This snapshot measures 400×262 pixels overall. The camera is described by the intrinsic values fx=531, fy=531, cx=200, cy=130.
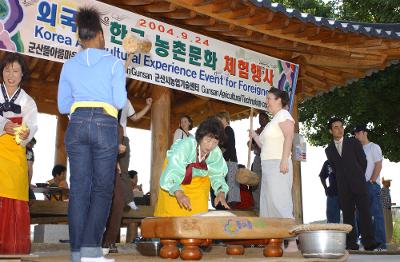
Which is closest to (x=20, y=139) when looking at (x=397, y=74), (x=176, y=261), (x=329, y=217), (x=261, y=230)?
(x=176, y=261)

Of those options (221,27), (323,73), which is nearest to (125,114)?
(221,27)

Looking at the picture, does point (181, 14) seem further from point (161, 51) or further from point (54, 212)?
point (54, 212)

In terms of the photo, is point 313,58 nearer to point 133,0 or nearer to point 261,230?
point 133,0

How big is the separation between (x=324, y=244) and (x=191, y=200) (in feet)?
4.38

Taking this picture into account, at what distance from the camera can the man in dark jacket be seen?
7582 millimetres

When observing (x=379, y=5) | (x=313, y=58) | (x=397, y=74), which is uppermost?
(x=379, y=5)

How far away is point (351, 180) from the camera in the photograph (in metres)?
7.63

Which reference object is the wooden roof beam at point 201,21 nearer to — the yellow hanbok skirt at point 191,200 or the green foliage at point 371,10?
the yellow hanbok skirt at point 191,200

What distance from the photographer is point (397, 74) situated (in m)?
13.6

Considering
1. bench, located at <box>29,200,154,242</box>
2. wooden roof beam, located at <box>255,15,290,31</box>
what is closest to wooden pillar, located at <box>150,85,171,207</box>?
bench, located at <box>29,200,154,242</box>

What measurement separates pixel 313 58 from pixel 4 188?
239 inches

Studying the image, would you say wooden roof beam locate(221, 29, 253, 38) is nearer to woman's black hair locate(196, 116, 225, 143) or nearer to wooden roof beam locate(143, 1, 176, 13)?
wooden roof beam locate(143, 1, 176, 13)

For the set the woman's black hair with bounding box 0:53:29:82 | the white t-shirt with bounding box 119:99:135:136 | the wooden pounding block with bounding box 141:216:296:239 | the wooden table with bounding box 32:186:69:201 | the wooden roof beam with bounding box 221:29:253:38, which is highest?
the wooden roof beam with bounding box 221:29:253:38

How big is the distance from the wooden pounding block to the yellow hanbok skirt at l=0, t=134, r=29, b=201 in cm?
116
